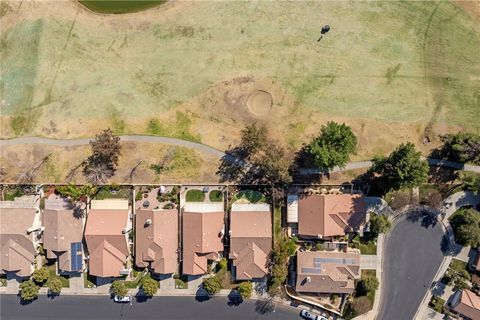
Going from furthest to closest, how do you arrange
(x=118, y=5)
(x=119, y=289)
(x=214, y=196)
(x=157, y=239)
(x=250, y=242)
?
(x=118, y=5)
(x=214, y=196)
(x=119, y=289)
(x=157, y=239)
(x=250, y=242)

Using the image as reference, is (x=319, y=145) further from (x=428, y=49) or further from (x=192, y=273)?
(x=192, y=273)

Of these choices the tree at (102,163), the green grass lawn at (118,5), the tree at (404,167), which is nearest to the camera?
the tree at (404,167)

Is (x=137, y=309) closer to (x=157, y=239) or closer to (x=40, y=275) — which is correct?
(x=157, y=239)

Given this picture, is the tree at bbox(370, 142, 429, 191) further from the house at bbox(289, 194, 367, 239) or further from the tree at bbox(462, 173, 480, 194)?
the tree at bbox(462, 173, 480, 194)

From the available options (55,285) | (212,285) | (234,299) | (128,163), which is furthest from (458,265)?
(55,285)

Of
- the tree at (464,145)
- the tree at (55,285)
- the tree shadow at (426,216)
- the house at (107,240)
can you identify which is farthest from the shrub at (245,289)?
the tree at (464,145)

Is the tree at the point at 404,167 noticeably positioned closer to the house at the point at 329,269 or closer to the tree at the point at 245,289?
the house at the point at 329,269
